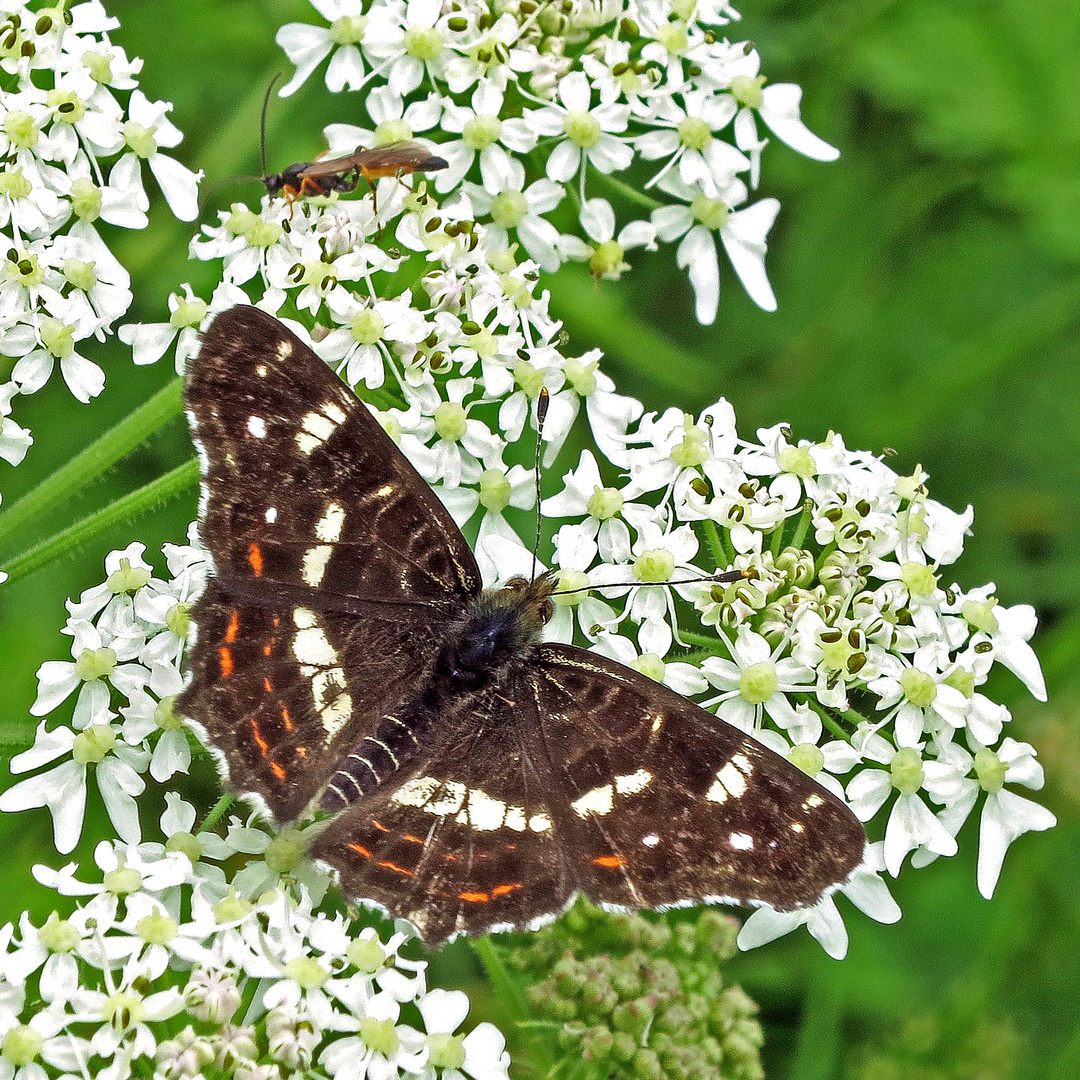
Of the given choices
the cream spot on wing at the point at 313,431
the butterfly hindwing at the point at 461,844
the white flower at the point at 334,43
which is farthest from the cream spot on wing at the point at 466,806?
the white flower at the point at 334,43

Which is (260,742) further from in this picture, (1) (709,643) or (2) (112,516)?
(1) (709,643)

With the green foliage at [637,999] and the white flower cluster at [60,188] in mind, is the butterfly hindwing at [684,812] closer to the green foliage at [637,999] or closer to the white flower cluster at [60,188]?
the green foliage at [637,999]

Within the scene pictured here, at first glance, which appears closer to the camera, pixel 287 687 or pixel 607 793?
pixel 607 793

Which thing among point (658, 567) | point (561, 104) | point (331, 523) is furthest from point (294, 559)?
point (561, 104)

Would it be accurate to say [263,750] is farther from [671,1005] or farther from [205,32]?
[205,32]

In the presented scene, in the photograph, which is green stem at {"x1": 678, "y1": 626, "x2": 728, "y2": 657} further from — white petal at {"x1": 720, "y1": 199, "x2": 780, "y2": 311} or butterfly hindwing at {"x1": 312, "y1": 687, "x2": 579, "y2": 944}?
white petal at {"x1": 720, "y1": 199, "x2": 780, "y2": 311}

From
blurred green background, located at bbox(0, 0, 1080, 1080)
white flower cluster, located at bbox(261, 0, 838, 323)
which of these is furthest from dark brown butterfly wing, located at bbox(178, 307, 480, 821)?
blurred green background, located at bbox(0, 0, 1080, 1080)
